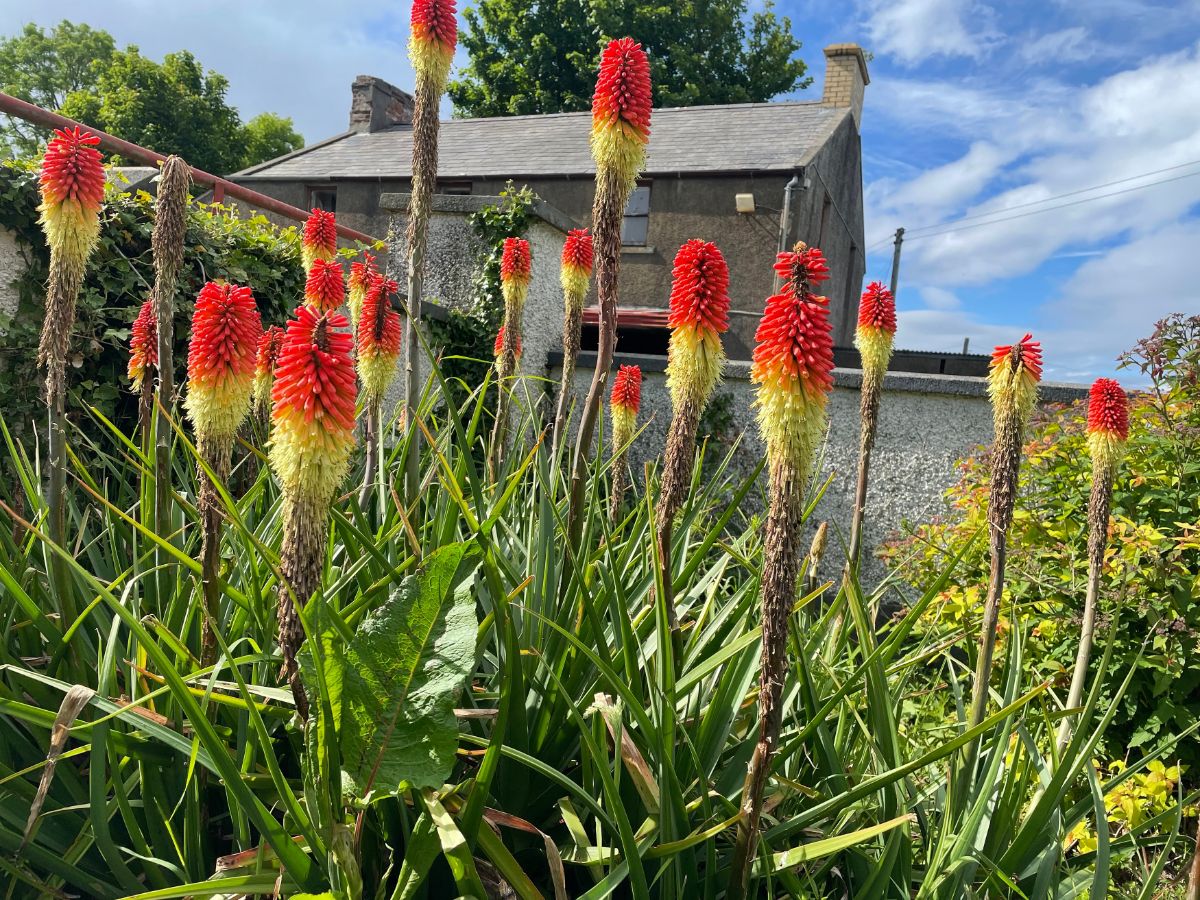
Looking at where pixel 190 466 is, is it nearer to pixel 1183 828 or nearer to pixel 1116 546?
pixel 1116 546

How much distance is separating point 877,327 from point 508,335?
4.79 feet

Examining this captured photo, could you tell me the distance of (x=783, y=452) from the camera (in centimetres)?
139

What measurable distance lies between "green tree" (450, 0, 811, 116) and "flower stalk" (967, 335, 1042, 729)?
27687 millimetres

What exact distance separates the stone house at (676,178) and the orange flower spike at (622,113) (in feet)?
43.0

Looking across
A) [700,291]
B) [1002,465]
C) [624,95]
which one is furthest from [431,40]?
[1002,465]

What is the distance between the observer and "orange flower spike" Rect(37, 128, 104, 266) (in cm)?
216

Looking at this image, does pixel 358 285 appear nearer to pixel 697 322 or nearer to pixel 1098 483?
pixel 697 322

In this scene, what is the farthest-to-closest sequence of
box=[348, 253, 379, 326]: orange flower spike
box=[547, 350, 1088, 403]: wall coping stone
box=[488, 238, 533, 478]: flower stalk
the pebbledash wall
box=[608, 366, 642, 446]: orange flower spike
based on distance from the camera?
the pebbledash wall < box=[547, 350, 1088, 403]: wall coping stone < box=[608, 366, 642, 446]: orange flower spike < box=[348, 253, 379, 326]: orange flower spike < box=[488, 238, 533, 478]: flower stalk

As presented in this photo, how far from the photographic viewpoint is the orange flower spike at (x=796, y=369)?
1.40 metres

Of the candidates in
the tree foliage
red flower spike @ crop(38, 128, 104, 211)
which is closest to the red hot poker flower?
red flower spike @ crop(38, 128, 104, 211)

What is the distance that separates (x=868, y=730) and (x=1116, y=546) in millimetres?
2458

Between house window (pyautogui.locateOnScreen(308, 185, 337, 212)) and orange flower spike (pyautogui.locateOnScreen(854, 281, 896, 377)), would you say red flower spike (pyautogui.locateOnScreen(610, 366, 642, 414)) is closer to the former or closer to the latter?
orange flower spike (pyautogui.locateOnScreen(854, 281, 896, 377))

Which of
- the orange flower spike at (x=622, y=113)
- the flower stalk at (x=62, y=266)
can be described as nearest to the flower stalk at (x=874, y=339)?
the orange flower spike at (x=622, y=113)

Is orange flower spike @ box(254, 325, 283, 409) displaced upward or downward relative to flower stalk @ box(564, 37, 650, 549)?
downward
